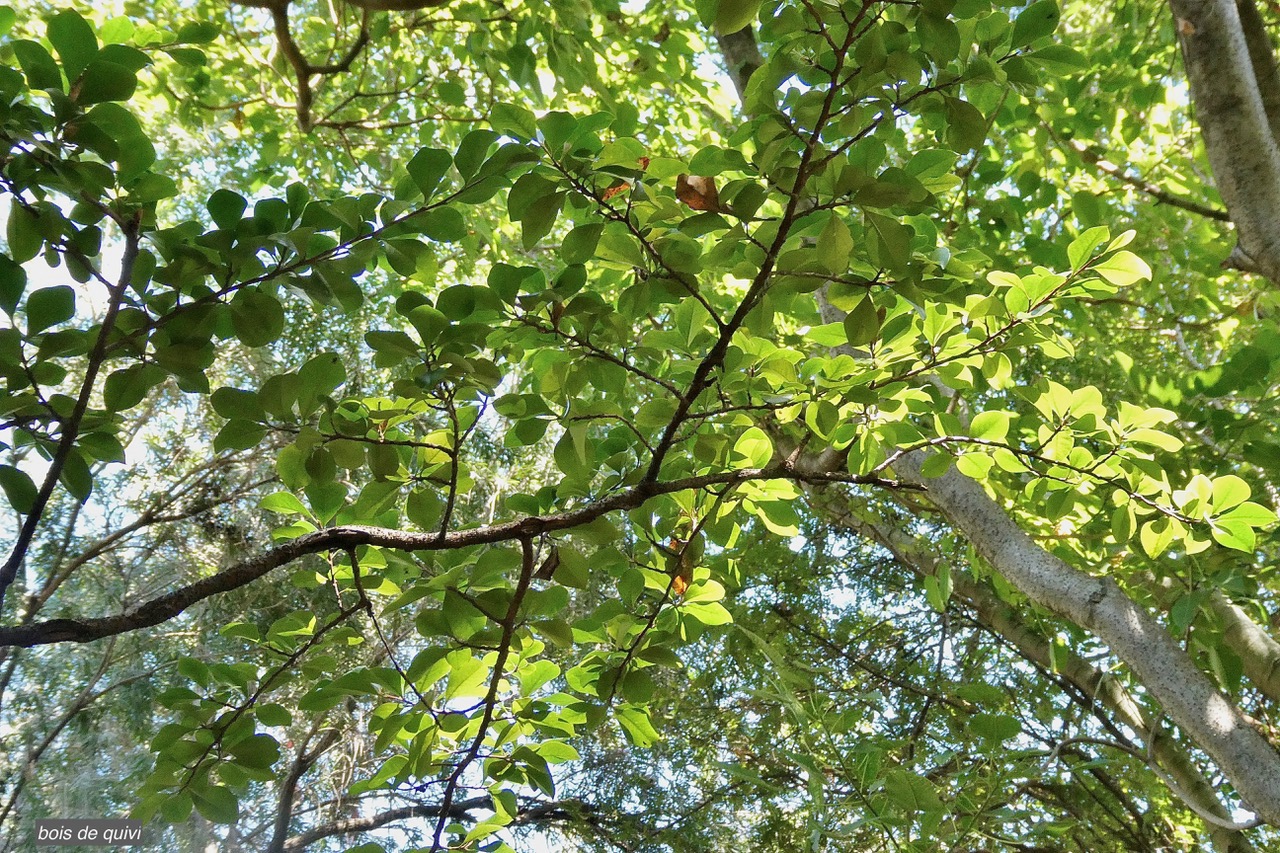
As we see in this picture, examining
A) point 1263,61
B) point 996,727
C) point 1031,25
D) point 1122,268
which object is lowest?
point 996,727

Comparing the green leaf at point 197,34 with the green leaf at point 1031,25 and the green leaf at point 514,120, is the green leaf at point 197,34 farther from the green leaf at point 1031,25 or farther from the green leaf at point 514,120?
the green leaf at point 1031,25

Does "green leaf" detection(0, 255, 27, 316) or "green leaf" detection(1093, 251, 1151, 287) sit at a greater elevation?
"green leaf" detection(0, 255, 27, 316)

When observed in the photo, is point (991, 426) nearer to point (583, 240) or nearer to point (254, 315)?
point (583, 240)

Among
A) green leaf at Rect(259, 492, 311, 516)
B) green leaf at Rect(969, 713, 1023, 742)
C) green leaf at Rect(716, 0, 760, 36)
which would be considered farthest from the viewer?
green leaf at Rect(969, 713, 1023, 742)

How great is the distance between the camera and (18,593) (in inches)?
117

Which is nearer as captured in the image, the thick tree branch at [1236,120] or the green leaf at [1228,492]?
the green leaf at [1228,492]

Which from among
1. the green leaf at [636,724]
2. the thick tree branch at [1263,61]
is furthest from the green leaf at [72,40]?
the thick tree branch at [1263,61]

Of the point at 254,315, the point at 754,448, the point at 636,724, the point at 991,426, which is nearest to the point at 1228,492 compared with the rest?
the point at 991,426

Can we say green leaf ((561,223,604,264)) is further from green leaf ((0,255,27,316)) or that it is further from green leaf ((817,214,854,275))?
green leaf ((0,255,27,316))

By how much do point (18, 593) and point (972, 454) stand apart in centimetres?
336

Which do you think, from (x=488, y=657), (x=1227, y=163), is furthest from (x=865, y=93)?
(x=1227, y=163)

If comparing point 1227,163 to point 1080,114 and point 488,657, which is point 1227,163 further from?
point 488,657

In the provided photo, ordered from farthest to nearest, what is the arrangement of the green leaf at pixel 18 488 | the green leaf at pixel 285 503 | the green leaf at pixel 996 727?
the green leaf at pixel 996 727, the green leaf at pixel 285 503, the green leaf at pixel 18 488

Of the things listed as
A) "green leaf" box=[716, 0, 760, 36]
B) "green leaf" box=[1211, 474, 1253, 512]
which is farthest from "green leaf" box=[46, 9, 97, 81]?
"green leaf" box=[1211, 474, 1253, 512]
